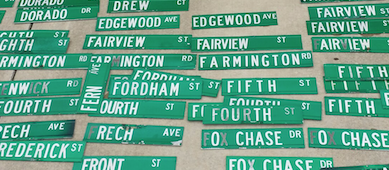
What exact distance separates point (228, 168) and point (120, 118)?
1723 millimetres

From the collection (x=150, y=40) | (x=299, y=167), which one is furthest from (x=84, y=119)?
(x=299, y=167)

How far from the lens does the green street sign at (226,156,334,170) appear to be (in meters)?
4.20

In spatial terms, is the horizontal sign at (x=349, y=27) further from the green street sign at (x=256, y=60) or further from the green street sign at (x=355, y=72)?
the green street sign at (x=355, y=72)

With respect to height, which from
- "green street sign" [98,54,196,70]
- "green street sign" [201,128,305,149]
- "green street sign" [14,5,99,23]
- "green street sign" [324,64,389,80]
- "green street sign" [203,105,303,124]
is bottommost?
"green street sign" [201,128,305,149]

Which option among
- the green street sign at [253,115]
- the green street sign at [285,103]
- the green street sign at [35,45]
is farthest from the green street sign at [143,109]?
the green street sign at [35,45]

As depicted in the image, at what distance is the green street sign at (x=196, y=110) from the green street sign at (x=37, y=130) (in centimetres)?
172

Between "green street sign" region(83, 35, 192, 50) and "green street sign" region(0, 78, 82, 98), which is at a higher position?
"green street sign" region(83, 35, 192, 50)

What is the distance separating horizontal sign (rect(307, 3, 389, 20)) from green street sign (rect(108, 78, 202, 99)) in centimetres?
233

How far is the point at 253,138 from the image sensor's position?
14.6 feet

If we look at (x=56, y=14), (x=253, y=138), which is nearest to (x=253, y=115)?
(x=253, y=138)

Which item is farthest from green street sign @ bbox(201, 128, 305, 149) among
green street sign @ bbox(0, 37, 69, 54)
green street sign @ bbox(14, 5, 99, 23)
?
green street sign @ bbox(14, 5, 99, 23)

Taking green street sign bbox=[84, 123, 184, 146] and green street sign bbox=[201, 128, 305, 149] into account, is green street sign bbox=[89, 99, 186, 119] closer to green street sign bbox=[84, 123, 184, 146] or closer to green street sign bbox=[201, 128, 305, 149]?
green street sign bbox=[84, 123, 184, 146]

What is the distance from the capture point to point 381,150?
13.8ft

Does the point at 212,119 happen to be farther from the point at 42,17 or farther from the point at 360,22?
the point at 42,17
